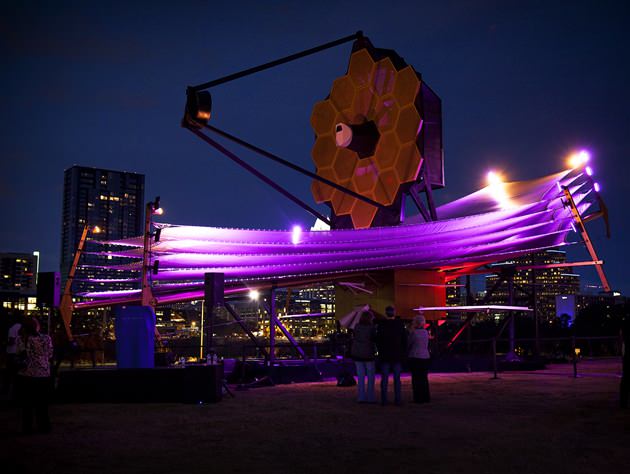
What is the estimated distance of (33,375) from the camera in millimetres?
10195

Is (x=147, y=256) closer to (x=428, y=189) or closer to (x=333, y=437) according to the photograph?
(x=428, y=189)

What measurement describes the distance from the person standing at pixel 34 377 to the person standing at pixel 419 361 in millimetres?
7098

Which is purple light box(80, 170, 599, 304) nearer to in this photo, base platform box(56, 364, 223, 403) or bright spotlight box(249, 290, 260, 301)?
bright spotlight box(249, 290, 260, 301)

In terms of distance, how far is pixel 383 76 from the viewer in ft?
98.3

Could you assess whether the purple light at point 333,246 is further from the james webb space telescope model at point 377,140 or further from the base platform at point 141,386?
the base platform at point 141,386

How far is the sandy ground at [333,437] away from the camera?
7502 millimetres

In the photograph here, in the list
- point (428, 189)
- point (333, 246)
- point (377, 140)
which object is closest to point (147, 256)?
point (333, 246)

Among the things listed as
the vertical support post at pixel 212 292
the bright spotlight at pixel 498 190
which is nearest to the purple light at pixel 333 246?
the bright spotlight at pixel 498 190

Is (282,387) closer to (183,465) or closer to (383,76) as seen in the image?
(183,465)

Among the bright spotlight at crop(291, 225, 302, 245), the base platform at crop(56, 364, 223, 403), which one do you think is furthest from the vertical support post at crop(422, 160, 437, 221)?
Answer: the base platform at crop(56, 364, 223, 403)

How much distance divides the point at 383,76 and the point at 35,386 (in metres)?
23.0

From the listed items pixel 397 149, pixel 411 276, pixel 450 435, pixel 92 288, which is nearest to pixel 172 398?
pixel 450 435

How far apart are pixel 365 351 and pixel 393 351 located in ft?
2.00

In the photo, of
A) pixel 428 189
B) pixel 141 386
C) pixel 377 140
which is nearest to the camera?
pixel 141 386
